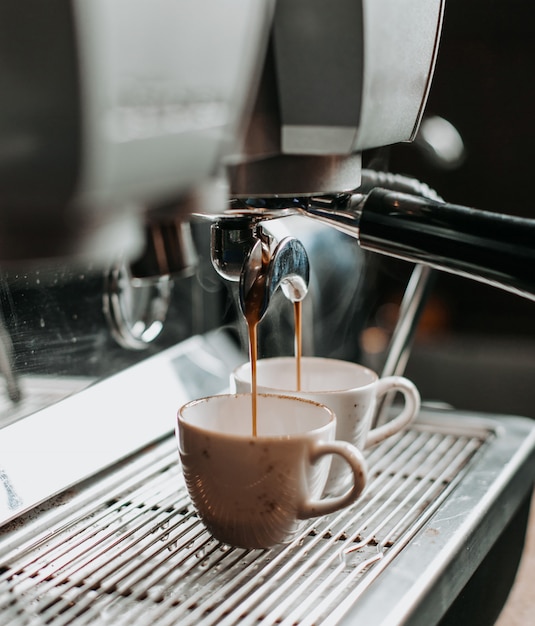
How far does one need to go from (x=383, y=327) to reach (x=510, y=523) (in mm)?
883

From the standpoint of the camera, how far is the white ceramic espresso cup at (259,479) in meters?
0.41

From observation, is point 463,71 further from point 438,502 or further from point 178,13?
point 178,13

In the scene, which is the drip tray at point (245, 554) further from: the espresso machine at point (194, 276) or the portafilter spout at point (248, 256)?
the portafilter spout at point (248, 256)

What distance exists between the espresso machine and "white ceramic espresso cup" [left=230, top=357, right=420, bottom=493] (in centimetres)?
3

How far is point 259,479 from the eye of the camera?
1.34ft

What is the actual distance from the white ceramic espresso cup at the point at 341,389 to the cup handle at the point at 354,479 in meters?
0.07

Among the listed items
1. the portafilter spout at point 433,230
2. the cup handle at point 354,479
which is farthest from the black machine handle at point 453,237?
the cup handle at point 354,479

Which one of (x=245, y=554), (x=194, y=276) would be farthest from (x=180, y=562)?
(x=194, y=276)

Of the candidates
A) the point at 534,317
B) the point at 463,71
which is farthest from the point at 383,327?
the point at 463,71

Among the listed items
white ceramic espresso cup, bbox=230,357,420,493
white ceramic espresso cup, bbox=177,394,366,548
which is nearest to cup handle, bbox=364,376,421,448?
white ceramic espresso cup, bbox=230,357,420,493

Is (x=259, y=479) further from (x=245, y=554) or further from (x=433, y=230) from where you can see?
(x=433, y=230)

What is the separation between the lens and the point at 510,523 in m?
0.53

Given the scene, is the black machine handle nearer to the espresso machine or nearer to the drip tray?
the espresso machine

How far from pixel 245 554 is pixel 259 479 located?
46 millimetres
